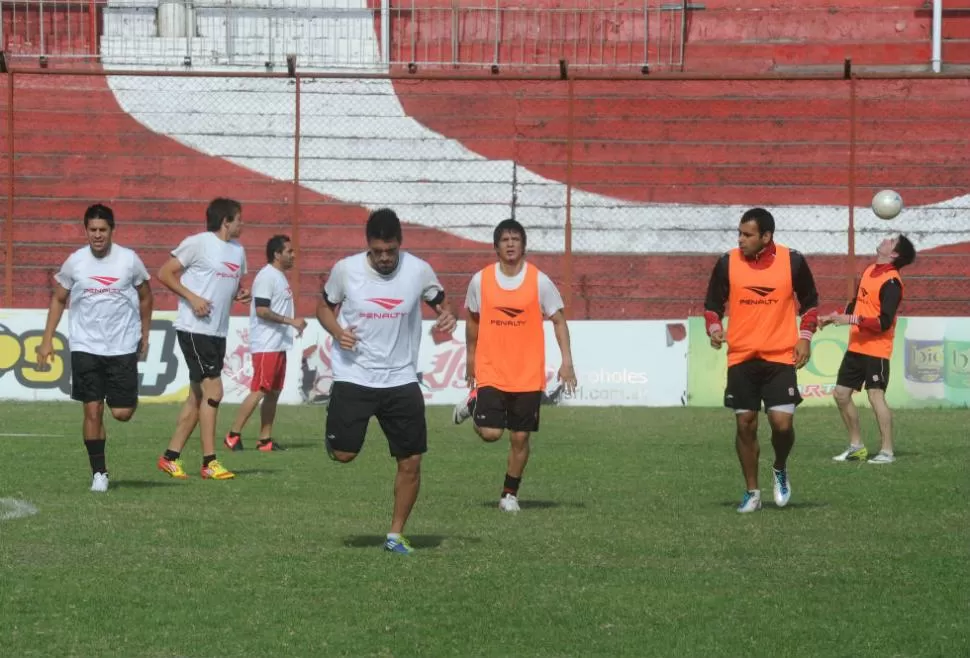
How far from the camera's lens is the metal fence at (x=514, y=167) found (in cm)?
2527

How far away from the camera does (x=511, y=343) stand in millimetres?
11336

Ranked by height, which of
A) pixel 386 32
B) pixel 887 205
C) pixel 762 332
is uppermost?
pixel 386 32

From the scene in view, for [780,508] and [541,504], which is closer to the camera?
[780,508]

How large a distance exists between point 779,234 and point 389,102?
689 centimetres

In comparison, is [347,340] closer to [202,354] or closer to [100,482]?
[100,482]

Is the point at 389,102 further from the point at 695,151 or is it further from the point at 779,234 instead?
the point at 779,234

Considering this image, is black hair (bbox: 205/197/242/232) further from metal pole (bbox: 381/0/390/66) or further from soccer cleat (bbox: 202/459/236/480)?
metal pole (bbox: 381/0/390/66)

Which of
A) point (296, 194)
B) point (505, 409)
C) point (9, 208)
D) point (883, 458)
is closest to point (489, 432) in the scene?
point (505, 409)

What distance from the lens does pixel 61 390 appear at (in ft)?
70.7

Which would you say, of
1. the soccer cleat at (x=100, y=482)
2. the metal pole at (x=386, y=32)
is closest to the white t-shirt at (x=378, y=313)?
the soccer cleat at (x=100, y=482)

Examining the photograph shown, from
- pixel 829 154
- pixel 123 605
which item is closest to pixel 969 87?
pixel 829 154

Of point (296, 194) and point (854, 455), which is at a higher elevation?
point (296, 194)

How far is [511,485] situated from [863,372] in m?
5.05

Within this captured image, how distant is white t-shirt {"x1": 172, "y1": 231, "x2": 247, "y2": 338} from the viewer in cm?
1291
